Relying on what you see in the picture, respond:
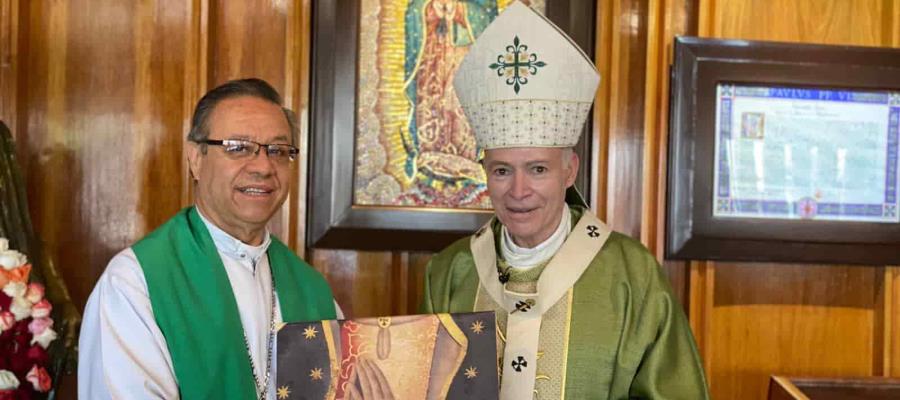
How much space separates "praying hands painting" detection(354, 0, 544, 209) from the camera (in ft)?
11.3

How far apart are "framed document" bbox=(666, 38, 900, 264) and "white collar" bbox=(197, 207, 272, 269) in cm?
169

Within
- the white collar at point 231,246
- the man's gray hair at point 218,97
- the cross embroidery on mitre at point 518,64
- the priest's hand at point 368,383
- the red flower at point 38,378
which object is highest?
the cross embroidery on mitre at point 518,64

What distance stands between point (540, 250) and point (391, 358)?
716 mm

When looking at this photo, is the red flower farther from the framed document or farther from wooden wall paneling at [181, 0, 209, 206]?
the framed document

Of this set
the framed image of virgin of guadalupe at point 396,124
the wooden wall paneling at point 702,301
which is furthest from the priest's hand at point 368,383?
the wooden wall paneling at point 702,301

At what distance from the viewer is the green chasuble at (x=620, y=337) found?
7.86 feet

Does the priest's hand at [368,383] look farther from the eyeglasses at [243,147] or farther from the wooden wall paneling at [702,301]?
the wooden wall paneling at [702,301]

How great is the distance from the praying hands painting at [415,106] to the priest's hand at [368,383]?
1.52 m

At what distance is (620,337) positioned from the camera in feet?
8.06

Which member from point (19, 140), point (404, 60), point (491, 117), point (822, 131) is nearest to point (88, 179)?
point (19, 140)

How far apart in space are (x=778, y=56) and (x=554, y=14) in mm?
865

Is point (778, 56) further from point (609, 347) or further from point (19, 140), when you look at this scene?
point (19, 140)

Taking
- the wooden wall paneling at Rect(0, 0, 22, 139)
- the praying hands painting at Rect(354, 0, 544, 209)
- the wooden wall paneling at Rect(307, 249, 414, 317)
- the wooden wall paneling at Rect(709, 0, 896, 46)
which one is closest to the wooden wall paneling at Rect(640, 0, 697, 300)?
the wooden wall paneling at Rect(709, 0, 896, 46)

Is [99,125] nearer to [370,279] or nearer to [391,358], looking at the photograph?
[370,279]
